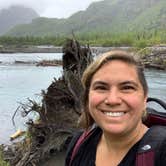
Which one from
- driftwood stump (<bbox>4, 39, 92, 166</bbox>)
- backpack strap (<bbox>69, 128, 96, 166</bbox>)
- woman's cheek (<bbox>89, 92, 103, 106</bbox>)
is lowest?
driftwood stump (<bbox>4, 39, 92, 166</bbox>)

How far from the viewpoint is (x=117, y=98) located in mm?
2141

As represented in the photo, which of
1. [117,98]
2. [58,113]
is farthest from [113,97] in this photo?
[58,113]

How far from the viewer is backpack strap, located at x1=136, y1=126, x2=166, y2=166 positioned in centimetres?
198

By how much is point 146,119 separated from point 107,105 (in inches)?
12.2

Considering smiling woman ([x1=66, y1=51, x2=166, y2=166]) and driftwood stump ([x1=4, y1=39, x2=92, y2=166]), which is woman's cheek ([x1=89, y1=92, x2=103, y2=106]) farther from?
driftwood stump ([x1=4, y1=39, x2=92, y2=166])

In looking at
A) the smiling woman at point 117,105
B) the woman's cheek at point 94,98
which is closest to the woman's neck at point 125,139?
the smiling woman at point 117,105

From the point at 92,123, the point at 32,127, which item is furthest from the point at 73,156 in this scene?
the point at 32,127

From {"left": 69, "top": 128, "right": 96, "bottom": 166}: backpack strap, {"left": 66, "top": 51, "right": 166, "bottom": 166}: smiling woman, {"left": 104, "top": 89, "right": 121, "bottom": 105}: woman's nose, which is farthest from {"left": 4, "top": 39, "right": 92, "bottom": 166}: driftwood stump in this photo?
{"left": 104, "top": 89, "right": 121, "bottom": 105}: woman's nose

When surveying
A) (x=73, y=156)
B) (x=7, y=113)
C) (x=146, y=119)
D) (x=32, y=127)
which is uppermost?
(x=146, y=119)

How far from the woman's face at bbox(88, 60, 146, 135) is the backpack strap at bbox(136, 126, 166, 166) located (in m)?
0.11

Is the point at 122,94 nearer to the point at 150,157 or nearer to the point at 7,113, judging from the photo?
the point at 150,157

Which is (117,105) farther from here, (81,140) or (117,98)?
(81,140)

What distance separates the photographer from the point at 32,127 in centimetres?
1438

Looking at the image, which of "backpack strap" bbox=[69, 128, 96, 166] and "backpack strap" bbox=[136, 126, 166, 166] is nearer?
"backpack strap" bbox=[136, 126, 166, 166]
